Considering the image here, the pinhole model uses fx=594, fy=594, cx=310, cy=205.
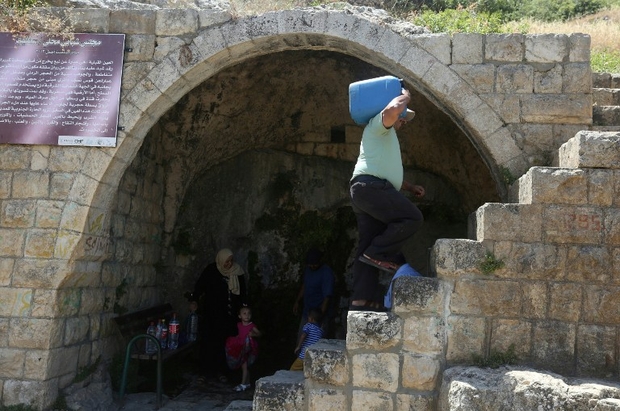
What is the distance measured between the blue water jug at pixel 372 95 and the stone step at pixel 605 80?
2.78m

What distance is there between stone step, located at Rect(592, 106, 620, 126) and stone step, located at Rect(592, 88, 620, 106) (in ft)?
1.30

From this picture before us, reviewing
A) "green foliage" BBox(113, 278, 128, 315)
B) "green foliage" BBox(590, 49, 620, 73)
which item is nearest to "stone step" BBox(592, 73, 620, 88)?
"green foliage" BBox(590, 49, 620, 73)

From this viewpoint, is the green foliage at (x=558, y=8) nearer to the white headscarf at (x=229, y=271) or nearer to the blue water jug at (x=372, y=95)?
the white headscarf at (x=229, y=271)

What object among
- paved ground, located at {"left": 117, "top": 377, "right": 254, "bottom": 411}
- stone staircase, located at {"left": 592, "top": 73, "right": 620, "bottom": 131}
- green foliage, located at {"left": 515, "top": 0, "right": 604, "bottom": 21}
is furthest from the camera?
green foliage, located at {"left": 515, "top": 0, "right": 604, "bottom": 21}

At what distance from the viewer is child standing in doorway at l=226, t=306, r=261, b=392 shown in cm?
675

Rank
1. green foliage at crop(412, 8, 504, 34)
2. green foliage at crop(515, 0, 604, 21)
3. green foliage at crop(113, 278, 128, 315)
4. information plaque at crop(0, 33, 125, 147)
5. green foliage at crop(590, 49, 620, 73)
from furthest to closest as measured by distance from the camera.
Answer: green foliage at crop(515, 0, 604, 21) → green foliage at crop(590, 49, 620, 73) → green foliage at crop(113, 278, 128, 315) → green foliage at crop(412, 8, 504, 34) → information plaque at crop(0, 33, 125, 147)

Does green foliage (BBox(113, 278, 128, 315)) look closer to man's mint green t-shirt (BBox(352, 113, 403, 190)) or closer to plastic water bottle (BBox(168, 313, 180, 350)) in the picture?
plastic water bottle (BBox(168, 313, 180, 350))

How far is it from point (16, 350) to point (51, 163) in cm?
167

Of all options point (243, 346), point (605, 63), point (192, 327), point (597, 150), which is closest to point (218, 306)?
point (192, 327)

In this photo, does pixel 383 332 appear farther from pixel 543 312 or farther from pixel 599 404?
pixel 599 404

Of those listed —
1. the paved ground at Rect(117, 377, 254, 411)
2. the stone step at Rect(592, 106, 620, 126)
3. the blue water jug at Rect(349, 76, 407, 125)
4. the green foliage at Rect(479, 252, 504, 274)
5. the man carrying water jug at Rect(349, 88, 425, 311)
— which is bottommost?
the paved ground at Rect(117, 377, 254, 411)

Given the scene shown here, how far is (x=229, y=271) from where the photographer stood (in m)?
7.27

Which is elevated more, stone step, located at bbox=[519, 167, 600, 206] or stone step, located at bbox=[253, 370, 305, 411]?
stone step, located at bbox=[519, 167, 600, 206]

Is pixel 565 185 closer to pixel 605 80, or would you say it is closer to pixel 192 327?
pixel 605 80
